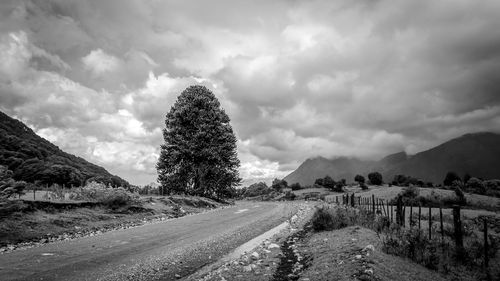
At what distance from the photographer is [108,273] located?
21.2ft

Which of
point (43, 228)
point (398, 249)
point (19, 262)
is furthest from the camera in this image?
point (43, 228)

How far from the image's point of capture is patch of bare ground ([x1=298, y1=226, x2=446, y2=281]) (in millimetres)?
5848

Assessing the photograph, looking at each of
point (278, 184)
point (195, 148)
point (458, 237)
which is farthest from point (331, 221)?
point (278, 184)

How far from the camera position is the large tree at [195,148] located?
3394 cm

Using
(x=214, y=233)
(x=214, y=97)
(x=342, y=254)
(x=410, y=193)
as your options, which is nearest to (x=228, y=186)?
(x=214, y=97)

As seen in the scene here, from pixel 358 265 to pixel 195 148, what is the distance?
2902 cm

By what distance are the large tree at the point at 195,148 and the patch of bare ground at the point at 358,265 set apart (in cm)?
2603

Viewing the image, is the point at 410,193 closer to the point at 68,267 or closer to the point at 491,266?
the point at 491,266

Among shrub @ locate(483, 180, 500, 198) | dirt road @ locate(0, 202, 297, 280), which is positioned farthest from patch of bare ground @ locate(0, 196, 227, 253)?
shrub @ locate(483, 180, 500, 198)

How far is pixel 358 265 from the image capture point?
6281mm

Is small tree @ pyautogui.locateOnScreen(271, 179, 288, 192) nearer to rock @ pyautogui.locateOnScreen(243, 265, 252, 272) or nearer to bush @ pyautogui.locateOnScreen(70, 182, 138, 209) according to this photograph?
bush @ pyautogui.locateOnScreen(70, 182, 138, 209)

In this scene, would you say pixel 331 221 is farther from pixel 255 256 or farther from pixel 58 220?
pixel 58 220

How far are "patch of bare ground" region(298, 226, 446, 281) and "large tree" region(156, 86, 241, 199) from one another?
2603cm

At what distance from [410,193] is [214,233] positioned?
34.6 m
